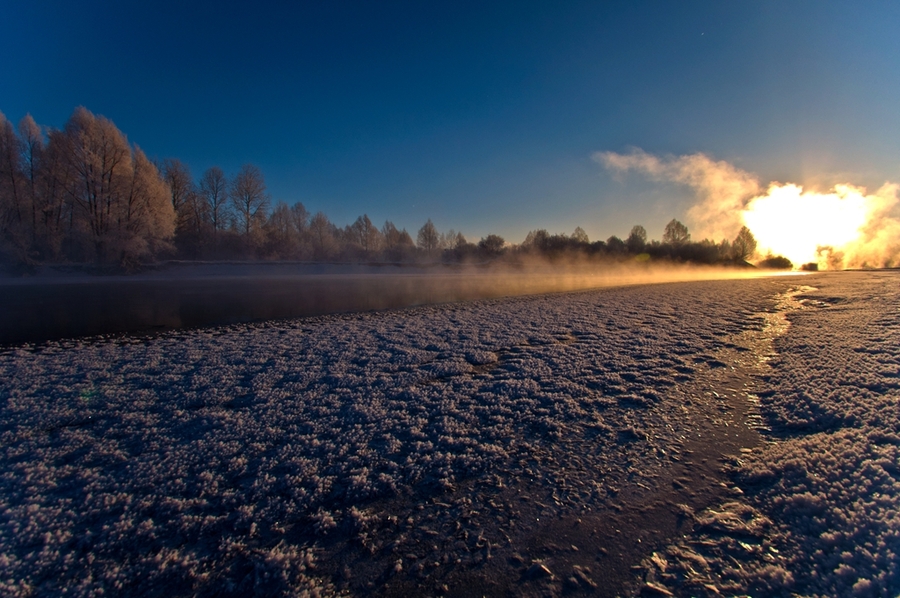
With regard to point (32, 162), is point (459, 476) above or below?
below

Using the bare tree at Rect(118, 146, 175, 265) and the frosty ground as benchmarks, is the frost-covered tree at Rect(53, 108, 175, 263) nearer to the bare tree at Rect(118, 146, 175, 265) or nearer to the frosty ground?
the bare tree at Rect(118, 146, 175, 265)

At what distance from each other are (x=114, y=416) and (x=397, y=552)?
4.22 m

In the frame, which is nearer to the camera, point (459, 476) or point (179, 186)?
point (459, 476)

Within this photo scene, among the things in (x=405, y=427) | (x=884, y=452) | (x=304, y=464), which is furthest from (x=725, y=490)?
(x=304, y=464)

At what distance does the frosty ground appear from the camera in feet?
6.67

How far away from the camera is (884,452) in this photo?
283cm

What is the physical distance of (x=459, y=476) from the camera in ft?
9.77

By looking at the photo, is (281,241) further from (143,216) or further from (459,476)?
(459,476)

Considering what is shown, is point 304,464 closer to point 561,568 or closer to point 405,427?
point 405,427

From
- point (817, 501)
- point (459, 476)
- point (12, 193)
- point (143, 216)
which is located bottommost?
point (459, 476)

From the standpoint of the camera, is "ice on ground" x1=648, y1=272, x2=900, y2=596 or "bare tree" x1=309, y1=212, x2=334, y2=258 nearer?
"ice on ground" x1=648, y1=272, x2=900, y2=596

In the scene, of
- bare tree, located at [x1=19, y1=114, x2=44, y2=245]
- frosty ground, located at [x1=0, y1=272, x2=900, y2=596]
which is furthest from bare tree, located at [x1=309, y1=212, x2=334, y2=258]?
frosty ground, located at [x1=0, y1=272, x2=900, y2=596]

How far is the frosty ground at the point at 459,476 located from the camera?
2033mm

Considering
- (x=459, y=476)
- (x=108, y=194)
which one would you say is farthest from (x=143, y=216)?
(x=459, y=476)
